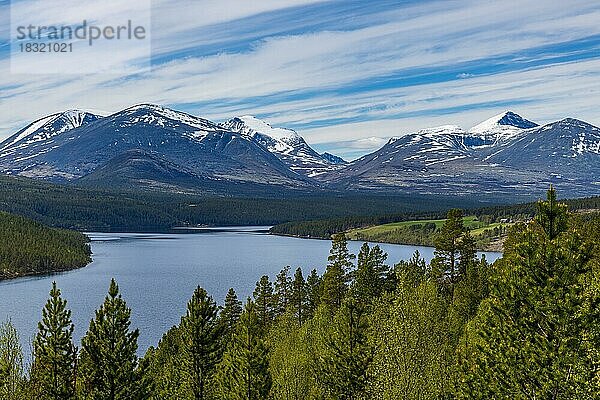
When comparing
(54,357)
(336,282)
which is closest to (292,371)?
(54,357)

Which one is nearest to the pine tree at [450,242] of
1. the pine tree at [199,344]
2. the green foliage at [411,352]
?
the green foliage at [411,352]

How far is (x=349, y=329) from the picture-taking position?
4731 centimetres

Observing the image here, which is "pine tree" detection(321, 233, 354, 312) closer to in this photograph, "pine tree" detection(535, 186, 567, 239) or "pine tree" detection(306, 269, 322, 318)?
"pine tree" detection(306, 269, 322, 318)

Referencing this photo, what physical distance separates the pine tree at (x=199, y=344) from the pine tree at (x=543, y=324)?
70.3 ft

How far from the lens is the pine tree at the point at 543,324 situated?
96.8 feet

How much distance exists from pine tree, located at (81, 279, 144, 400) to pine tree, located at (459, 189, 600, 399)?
2162 centimetres

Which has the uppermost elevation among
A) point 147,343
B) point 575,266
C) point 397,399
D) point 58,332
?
point 575,266

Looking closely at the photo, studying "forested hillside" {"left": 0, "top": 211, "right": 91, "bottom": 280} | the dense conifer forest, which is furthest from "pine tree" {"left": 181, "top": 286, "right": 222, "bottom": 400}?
"forested hillside" {"left": 0, "top": 211, "right": 91, "bottom": 280}

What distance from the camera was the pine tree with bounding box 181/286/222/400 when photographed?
1969 inches

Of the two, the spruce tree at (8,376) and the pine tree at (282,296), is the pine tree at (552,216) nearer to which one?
the spruce tree at (8,376)

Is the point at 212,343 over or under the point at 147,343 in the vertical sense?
over

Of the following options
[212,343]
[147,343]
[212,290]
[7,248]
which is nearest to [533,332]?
[212,343]

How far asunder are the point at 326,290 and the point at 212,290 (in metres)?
61.1

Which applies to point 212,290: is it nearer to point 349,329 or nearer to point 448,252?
point 448,252
